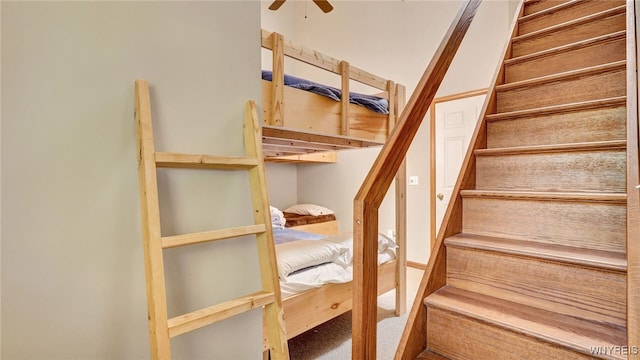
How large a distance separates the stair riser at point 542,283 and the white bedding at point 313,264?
809mm

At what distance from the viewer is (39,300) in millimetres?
845

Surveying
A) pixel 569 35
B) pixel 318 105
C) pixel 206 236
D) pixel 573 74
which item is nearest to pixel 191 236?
pixel 206 236

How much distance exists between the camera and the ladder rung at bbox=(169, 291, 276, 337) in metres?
0.92

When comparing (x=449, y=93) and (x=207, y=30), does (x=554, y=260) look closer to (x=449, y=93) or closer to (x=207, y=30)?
(x=207, y=30)

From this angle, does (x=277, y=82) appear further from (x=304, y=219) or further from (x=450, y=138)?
(x=304, y=219)

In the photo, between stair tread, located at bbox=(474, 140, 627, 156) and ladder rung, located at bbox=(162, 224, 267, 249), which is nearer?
ladder rung, located at bbox=(162, 224, 267, 249)

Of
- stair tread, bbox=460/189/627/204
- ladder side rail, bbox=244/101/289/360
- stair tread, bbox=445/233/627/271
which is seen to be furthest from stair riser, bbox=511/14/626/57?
ladder side rail, bbox=244/101/289/360

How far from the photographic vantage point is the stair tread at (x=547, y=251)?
3.56 ft

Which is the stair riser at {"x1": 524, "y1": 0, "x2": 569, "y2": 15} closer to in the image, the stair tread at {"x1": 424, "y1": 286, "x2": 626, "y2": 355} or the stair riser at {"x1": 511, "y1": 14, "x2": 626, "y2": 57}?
the stair riser at {"x1": 511, "y1": 14, "x2": 626, "y2": 57}

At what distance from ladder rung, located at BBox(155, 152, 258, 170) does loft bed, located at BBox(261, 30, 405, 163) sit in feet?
1.58

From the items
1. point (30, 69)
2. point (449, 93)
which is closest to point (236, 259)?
point (30, 69)

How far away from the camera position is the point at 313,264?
6.57 ft

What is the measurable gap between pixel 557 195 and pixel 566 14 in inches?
69.5

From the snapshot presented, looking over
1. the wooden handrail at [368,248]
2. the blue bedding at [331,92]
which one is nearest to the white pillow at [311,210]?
the blue bedding at [331,92]
